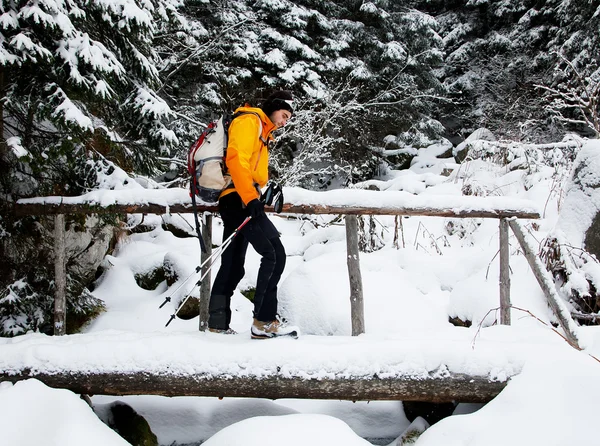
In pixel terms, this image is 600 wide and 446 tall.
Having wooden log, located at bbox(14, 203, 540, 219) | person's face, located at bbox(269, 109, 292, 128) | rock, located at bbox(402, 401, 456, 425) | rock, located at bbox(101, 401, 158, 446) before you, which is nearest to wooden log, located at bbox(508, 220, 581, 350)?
wooden log, located at bbox(14, 203, 540, 219)

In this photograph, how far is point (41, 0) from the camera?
4070 millimetres

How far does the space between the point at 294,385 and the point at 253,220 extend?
4.08ft

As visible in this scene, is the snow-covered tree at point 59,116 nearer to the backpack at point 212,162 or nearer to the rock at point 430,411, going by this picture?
the backpack at point 212,162

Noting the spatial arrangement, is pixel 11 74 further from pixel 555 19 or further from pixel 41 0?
pixel 555 19

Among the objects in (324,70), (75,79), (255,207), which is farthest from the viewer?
(324,70)

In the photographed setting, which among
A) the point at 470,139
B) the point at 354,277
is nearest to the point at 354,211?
the point at 354,277

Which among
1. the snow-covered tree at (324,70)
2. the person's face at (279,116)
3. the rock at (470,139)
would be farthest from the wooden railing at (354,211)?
the rock at (470,139)

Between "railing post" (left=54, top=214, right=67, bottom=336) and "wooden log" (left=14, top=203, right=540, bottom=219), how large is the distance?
7.5 inches

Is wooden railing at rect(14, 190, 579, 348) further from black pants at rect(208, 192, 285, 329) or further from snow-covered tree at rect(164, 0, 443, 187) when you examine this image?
snow-covered tree at rect(164, 0, 443, 187)

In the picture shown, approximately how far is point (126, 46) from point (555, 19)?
16916 mm

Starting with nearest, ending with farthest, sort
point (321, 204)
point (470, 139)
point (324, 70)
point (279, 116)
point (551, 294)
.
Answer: point (279, 116)
point (551, 294)
point (321, 204)
point (324, 70)
point (470, 139)

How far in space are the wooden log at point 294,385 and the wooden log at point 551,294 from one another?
948 millimetres

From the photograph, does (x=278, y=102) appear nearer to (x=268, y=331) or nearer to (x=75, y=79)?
(x=268, y=331)

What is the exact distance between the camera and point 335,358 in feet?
10.4
